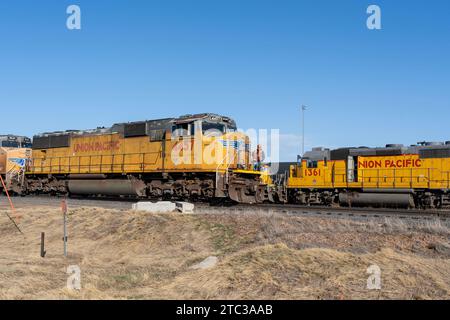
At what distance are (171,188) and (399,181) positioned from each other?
11566mm

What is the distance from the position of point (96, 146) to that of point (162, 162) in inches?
236

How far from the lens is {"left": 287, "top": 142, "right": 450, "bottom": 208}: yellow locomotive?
22781mm

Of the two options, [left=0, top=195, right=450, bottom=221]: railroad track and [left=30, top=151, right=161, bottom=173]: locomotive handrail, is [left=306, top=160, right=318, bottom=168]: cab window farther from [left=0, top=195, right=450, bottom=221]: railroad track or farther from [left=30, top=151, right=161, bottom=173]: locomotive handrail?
[left=30, top=151, right=161, bottom=173]: locomotive handrail

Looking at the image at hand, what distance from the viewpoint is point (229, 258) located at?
941 centimetres

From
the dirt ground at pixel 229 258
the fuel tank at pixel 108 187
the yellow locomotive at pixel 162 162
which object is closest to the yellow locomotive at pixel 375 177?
the yellow locomotive at pixel 162 162

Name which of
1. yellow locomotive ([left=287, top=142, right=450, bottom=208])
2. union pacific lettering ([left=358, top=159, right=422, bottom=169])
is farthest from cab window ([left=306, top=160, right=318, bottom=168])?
union pacific lettering ([left=358, top=159, right=422, bottom=169])

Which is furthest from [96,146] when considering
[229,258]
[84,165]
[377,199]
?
[229,258]

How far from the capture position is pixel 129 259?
1139 cm

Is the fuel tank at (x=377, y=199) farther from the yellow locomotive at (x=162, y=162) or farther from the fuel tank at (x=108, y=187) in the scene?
the fuel tank at (x=108, y=187)

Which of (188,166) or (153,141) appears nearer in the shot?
(188,166)

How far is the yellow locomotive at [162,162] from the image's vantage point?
21000 millimetres

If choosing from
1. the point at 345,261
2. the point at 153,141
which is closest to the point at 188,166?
the point at 153,141
